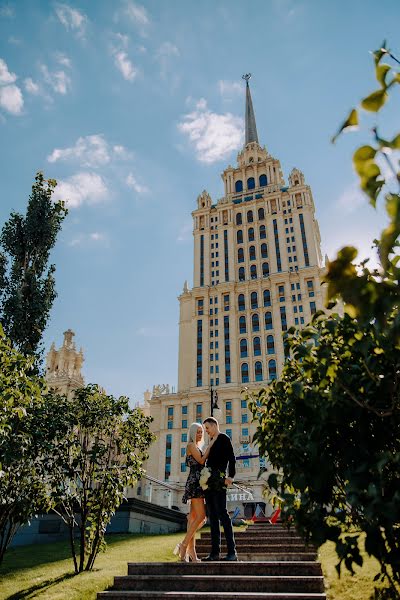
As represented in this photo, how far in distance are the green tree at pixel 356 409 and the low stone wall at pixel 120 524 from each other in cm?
1160

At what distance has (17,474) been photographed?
8.22 metres

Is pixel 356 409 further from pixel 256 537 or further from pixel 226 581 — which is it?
pixel 256 537

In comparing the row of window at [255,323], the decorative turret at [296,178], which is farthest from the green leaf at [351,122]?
the decorative turret at [296,178]

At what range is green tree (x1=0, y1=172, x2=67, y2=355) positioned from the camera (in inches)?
600

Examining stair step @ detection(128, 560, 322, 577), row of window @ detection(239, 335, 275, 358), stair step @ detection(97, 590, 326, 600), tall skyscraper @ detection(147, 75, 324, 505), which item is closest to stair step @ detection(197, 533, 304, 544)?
stair step @ detection(128, 560, 322, 577)

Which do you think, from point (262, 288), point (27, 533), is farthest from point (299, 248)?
point (27, 533)

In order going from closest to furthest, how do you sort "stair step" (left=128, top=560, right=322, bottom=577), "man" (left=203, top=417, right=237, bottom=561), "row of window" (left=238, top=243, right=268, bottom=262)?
"stair step" (left=128, top=560, right=322, bottom=577) < "man" (left=203, top=417, right=237, bottom=561) < "row of window" (left=238, top=243, right=268, bottom=262)

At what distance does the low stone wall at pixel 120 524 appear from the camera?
13.9 meters

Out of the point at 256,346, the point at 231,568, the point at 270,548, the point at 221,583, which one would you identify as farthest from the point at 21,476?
the point at 256,346

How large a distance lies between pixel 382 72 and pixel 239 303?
229 feet

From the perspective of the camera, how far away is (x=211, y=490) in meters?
7.11

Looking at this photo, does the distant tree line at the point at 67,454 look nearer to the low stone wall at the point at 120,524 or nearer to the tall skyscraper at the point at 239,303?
the low stone wall at the point at 120,524

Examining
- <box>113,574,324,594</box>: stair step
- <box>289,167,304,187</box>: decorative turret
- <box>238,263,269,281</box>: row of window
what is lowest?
<box>113,574,324,594</box>: stair step

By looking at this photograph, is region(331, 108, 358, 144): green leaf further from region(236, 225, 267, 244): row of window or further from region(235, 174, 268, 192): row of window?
region(235, 174, 268, 192): row of window
